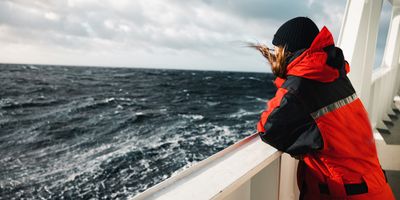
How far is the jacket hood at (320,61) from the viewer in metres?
0.96

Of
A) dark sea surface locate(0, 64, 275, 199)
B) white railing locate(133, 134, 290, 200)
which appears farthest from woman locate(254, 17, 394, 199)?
dark sea surface locate(0, 64, 275, 199)

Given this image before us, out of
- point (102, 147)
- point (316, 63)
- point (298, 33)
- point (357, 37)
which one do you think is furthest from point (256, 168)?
point (102, 147)

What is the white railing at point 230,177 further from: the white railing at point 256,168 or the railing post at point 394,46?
the railing post at point 394,46

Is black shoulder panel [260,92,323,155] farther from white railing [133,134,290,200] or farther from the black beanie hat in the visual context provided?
the black beanie hat

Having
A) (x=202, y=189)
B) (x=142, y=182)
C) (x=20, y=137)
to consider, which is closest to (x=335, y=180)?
(x=202, y=189)

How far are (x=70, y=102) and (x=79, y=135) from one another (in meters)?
10.3

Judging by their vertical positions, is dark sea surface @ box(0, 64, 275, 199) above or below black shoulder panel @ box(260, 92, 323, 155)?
below

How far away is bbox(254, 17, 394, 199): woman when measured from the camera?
956 mm

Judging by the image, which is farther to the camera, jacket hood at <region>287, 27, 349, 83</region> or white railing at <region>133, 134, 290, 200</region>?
jacket hood at <region>287, 27, 349, 83</region>

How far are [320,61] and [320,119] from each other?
0.20 meters

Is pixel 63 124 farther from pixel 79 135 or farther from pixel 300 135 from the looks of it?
pixel 300 135

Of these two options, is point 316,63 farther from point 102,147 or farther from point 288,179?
point 102,147

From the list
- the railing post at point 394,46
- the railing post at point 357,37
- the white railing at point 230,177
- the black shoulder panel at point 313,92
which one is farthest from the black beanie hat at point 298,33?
the railing post at point 394,46

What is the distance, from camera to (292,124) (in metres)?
0.96
